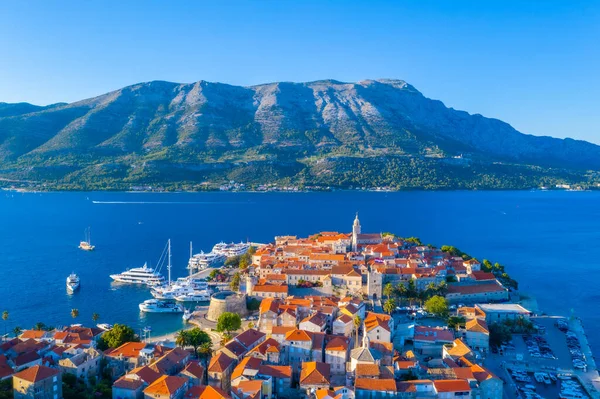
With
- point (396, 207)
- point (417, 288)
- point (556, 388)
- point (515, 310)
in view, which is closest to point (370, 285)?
point (417, 288)

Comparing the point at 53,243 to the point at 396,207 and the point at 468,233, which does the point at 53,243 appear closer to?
the point at 468,233

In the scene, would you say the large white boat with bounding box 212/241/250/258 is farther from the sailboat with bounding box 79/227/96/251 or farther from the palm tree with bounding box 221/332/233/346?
the palm tree with bounding box 221/332/233/346

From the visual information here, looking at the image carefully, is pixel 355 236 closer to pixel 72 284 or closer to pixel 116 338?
pixel 72 284

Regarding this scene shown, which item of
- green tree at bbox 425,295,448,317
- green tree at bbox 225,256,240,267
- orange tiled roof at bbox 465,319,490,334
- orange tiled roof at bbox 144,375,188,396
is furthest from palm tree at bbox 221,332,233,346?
green tree at bbox 225,256,240,267

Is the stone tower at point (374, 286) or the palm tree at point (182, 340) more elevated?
the stone tower at point (374, 286)

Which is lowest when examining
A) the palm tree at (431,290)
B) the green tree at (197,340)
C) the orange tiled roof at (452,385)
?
the green tree at (197,340)

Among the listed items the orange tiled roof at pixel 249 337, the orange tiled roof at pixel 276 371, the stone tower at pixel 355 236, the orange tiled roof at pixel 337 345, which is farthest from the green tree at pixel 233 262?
the orange tiled roof at pixel 276 371

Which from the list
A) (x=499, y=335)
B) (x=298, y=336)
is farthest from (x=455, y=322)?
(x=298, y=336)

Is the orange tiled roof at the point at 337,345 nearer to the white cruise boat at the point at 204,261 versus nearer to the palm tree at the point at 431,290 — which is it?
the palm tree at the point at 431,290
